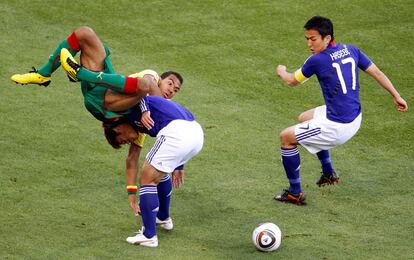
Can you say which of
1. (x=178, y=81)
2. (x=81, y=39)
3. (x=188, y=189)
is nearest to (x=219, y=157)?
(x=188, y=189)

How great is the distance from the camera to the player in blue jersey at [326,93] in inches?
400

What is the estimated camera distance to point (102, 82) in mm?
8969

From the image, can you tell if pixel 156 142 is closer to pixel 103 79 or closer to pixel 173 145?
pixel 173 145

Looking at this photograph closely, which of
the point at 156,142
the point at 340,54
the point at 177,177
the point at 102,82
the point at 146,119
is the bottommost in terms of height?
the point at 177,177

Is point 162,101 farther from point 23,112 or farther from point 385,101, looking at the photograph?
point 385,101

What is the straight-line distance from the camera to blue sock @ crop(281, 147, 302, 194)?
34.1 ft

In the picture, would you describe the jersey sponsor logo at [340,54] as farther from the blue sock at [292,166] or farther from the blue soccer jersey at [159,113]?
the blue soccer jersey at [159,113]

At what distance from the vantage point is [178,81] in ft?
33.1

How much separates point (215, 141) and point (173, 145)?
124 inches

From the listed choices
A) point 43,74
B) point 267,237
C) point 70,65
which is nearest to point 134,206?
point 267,237

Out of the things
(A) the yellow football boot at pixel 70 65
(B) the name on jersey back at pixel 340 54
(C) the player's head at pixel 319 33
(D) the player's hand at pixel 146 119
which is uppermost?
(C) the player's head at pixel 319 33

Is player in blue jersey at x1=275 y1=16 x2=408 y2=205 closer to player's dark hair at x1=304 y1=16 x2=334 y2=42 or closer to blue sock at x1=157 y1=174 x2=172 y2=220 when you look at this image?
player's dark hair at x1=304 y1=16 x2=334 y2=42

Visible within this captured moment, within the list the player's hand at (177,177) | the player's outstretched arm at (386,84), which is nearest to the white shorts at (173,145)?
the player's hand at (177,177)

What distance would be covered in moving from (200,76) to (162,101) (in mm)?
4765
